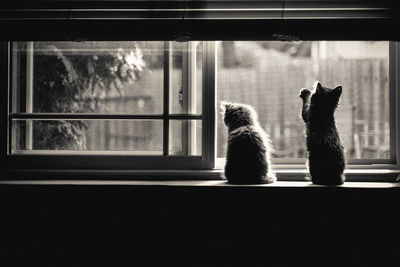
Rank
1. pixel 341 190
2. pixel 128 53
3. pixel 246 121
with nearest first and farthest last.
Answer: pixel 341 190 < pixel 246 121 < pixel 128 53

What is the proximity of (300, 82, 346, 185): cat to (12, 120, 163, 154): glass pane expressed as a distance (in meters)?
0.65

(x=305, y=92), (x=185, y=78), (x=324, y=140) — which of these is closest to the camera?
(x=324, y=140)

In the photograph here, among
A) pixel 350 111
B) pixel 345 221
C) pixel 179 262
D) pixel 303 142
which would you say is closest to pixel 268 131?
pixel 303 142

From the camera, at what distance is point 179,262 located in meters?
1.66

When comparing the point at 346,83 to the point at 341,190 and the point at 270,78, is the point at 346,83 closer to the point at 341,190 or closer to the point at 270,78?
the point at 270,78

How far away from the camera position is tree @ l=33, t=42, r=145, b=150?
1853mm

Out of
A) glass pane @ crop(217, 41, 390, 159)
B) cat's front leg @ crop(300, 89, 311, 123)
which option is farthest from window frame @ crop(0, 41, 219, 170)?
cat's front leg @ crop(300, 89, 311, 123)

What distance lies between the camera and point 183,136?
1844 millimetres

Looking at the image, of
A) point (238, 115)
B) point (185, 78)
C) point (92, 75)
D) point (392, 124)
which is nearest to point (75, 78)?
point (92, 75)

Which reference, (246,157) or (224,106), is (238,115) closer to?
(224,106)

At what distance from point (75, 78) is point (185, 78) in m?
0.49

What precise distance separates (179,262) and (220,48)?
37.1 inches

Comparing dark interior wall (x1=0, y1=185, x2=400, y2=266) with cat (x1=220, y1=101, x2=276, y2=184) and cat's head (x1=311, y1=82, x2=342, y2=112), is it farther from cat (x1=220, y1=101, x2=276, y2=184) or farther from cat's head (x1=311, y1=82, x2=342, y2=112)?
cat's head (x1=311, y1=82, x2=342, y2=112)

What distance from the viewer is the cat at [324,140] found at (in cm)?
162
